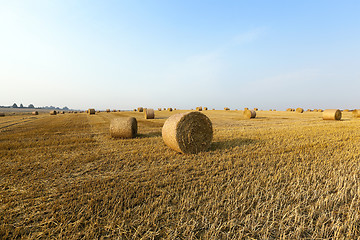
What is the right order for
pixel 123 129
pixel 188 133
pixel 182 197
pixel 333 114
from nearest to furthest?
pixel 182 197 < pixel 188 133 < pixel 123 129 < pixel 333 114

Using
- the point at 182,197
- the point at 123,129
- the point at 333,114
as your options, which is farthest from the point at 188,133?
the point at 333,114

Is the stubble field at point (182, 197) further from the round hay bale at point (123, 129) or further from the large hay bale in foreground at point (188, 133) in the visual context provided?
the round hay bale at point (123, 129)

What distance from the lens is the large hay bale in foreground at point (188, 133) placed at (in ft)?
21.3

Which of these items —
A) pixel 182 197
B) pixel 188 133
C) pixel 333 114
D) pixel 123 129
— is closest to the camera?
pixel 182 197

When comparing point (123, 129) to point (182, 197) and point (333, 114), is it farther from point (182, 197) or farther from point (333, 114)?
point (333, 114)

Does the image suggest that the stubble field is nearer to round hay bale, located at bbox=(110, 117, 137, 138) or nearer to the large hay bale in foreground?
the large hay bale in foreground

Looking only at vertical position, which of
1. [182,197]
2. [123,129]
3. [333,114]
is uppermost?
[333,114]

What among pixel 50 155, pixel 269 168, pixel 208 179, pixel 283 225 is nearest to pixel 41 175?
pixel 50 155

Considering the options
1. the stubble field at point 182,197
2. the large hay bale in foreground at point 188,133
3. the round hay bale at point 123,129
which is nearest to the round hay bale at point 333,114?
the stubble field at point 182,197

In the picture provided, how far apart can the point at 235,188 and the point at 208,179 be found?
2.35 feet

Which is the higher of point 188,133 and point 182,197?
point 188,133

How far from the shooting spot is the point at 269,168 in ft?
15.0

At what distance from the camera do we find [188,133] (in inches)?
264

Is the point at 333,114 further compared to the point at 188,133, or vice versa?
the point at 333,114
